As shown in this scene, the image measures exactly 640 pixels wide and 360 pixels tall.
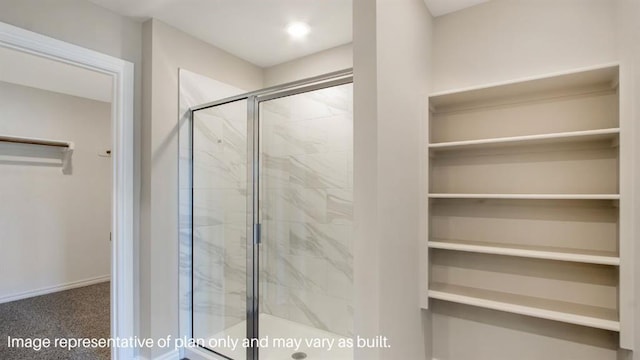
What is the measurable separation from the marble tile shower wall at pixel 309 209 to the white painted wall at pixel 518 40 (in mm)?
762

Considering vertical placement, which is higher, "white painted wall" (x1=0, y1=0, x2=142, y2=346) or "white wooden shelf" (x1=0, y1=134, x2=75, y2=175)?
"white painted wall" (x1=0, y1=0, x2=142, y2=346)

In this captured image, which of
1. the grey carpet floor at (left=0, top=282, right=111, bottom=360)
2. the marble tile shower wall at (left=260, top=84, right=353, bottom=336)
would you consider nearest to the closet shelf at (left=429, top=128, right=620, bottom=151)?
the marble tile shower wall at (left=260, top=84, right=353, bottom=336)

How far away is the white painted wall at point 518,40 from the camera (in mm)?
1668

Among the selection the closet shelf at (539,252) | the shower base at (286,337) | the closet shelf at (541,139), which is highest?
the closet shelf at (541,139)

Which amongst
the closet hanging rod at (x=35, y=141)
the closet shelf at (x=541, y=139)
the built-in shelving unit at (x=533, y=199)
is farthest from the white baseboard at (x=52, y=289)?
the closet shelf at (x=541, y=139)

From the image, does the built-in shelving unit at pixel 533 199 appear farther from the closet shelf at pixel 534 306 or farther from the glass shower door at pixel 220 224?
the glass shower door at pixel 220 224

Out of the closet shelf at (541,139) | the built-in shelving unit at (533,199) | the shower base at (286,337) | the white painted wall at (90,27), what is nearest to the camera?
the closet shelf at (541,139)

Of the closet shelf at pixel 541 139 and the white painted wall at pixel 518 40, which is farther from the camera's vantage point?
the white painted wall at pixel 518 40

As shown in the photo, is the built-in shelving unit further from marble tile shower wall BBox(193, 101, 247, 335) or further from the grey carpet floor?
the grey carpet floor

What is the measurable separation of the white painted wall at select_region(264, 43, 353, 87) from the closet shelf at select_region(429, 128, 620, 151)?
1.20 meters

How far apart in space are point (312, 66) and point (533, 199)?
80.3 inches

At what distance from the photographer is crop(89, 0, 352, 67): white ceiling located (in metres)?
2.05

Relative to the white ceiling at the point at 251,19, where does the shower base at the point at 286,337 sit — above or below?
below

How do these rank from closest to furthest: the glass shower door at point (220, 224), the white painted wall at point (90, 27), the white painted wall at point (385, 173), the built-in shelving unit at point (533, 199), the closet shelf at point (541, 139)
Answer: the white painted wall at point (385, 173), the closet shelf at point (541, 139), the built-in shelving unit at point (533, 199), the white painted wall at point (90, 27), the glass shower door at point (220, 224)
